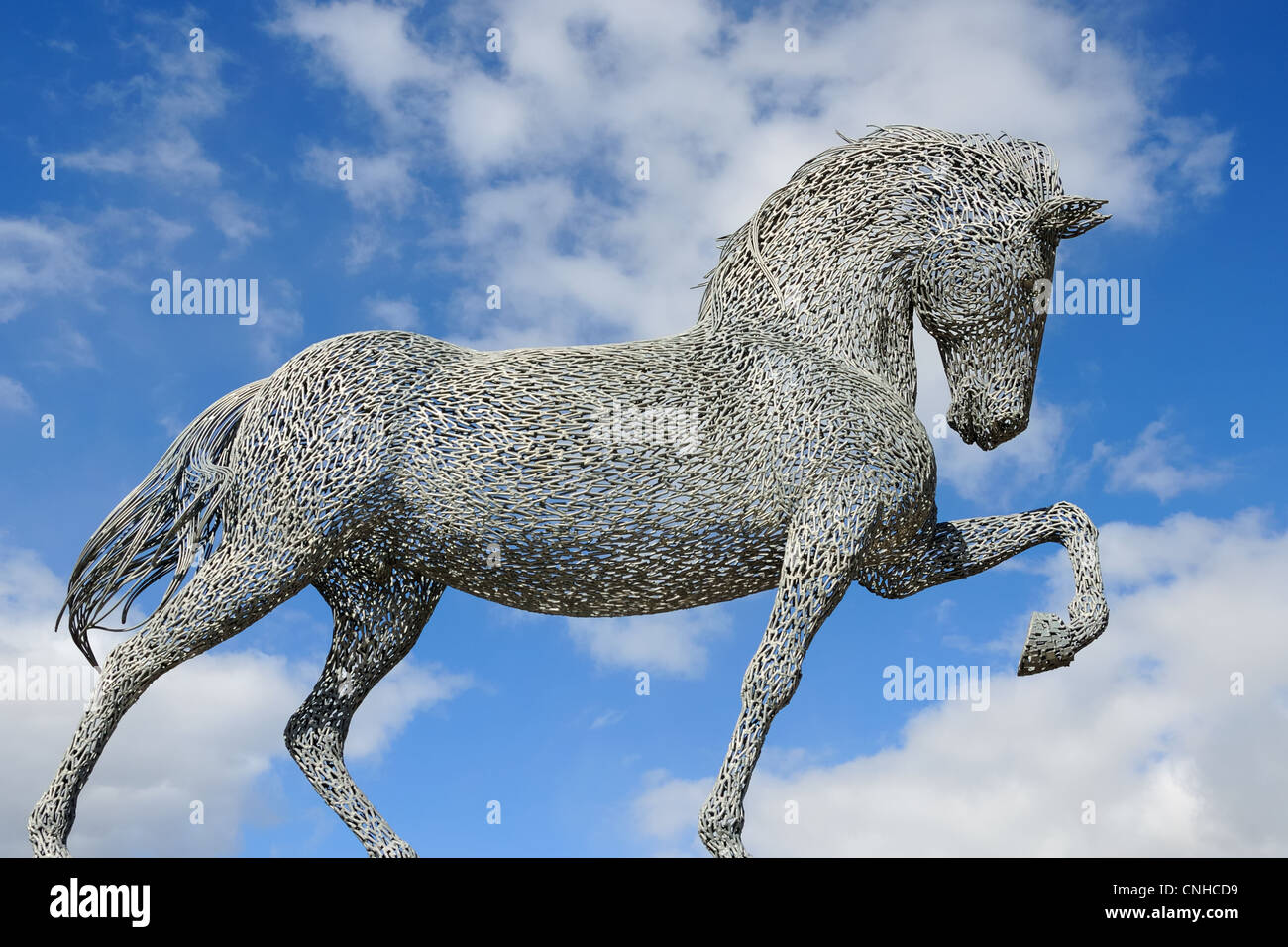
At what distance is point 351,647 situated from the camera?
5.95 metres

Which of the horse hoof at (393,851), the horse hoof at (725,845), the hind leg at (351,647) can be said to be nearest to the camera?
the horse hoof at (725,845)

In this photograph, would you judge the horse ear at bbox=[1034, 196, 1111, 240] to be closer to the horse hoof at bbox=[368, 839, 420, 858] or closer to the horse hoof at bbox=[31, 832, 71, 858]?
the horse hoof at bbox=[368, 839, 420, 858]

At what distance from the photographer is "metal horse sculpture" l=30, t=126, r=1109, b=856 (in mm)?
5355

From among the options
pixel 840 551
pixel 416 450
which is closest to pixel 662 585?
pixel 840 551

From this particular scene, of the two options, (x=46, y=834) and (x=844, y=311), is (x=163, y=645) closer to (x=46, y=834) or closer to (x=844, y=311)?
(x=46, y=834)

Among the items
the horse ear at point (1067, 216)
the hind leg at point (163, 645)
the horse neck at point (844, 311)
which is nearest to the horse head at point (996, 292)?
the horse ear at point (1067, 216)

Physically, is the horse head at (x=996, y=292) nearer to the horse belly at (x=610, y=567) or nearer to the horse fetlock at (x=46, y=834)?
the horse belly at (x=610, y=567)

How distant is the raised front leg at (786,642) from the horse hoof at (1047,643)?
3.09 ft

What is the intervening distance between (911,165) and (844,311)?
0.77m

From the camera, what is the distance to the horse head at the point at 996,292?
5809 mm

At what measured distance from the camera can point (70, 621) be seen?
19.4 ft
